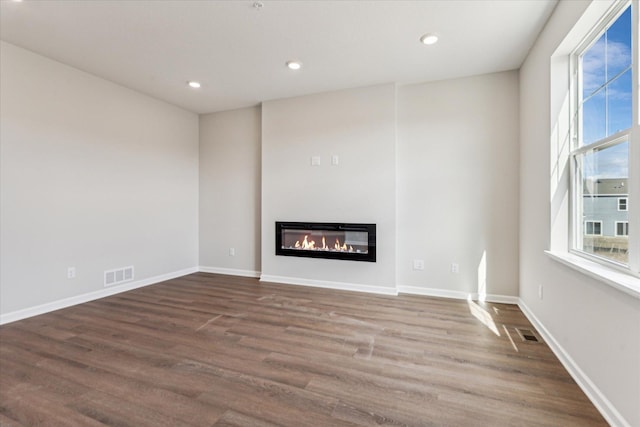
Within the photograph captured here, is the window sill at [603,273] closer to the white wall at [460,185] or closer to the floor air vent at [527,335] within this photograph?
the floor air vent at [527,335]

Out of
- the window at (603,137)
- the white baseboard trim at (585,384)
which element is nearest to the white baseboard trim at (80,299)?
the white baseboard trim at (585,384)

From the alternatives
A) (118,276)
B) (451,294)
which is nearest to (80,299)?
(118,276)

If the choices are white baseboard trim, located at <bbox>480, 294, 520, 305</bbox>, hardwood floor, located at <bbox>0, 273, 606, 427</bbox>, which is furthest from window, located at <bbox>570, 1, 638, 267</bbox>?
white baseboard trim, located at <bbox>480, 294, 520, 305</bbox>

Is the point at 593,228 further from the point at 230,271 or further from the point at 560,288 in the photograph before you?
the point at 230,271

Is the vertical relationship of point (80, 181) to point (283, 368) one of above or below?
above

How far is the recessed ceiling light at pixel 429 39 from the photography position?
2.72m

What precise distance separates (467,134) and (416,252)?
1.59m

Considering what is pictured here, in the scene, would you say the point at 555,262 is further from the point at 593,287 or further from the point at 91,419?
the point at 91,419

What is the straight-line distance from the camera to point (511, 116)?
341cm

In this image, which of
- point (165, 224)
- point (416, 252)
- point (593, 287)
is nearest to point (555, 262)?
point (593, 287)

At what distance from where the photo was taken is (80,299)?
346cm

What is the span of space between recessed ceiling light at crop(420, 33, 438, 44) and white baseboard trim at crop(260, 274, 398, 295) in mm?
2806

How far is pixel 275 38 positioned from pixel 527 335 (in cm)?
354

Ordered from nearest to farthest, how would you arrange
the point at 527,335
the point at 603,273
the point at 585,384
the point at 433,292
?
the point at 603,273, the point at 585,384, the point at 527,335, the point at 433,292
